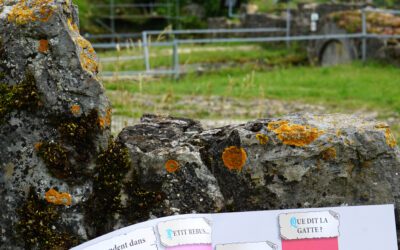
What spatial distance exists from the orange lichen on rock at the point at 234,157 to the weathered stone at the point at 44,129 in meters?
0.39

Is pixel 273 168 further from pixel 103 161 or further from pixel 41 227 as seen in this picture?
pixel 41 227

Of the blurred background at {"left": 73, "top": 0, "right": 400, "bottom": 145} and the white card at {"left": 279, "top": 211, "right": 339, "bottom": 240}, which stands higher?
the white card at {"left": 279, "top": 211, "right": 339, "bottom": 240}

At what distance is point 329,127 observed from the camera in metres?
2.84

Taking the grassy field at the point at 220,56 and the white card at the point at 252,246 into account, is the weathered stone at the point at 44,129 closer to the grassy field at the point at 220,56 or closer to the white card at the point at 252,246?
the white card at the point at 252,246

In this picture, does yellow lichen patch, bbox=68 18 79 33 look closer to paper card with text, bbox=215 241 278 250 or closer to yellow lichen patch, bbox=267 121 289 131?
yellow lichen patch, bbox=267 121 289 131

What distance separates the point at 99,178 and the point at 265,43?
19.3 m

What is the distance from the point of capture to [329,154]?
2789mm

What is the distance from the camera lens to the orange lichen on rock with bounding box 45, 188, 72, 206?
273 cm

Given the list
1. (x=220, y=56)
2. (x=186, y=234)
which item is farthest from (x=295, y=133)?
(x=220, y=56)

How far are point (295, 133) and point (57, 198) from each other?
30.7 inches

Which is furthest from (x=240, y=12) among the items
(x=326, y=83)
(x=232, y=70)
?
(x=326, y=83)

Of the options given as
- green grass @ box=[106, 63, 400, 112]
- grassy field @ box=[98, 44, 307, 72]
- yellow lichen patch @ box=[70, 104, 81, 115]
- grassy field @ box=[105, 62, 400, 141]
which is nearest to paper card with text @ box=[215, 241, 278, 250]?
yellow lichen patch @ box=[70, 104, 81, 115]

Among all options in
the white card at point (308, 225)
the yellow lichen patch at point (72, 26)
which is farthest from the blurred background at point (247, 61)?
the white card at point (308, 225)

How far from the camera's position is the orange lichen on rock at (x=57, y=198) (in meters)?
2.73
